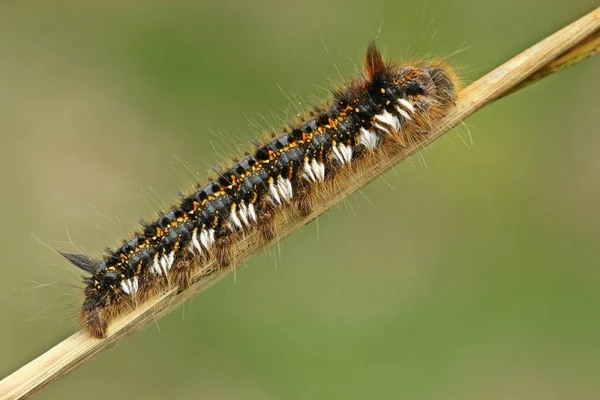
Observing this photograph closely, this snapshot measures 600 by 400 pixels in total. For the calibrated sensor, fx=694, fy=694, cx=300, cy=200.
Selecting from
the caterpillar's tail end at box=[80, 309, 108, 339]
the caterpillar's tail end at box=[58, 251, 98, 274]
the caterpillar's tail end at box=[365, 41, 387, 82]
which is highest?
the caterpillar's tail end at box=[365, 41, 387, 82]

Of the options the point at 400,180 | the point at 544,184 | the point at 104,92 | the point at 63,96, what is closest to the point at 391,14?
the point at 400,180

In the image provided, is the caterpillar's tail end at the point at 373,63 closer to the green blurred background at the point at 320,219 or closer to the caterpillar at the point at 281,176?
the caterpillar at the point at 281,176

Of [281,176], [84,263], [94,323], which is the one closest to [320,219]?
[281,176]

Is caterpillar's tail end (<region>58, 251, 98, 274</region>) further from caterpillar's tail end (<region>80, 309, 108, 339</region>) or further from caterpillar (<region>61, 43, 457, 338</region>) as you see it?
caterpillar's tail end (<region>80, 309, 108, 339</region>)

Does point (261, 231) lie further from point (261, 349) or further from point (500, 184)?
point (500, 184)

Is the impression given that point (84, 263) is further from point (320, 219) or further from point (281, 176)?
point (320, 219)

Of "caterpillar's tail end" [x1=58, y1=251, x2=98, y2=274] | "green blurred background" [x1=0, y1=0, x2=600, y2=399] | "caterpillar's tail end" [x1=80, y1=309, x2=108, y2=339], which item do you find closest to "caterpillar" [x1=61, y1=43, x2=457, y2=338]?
"caterpillar's tail end" [x1=58, y1=251, x2=98, y2=274]
